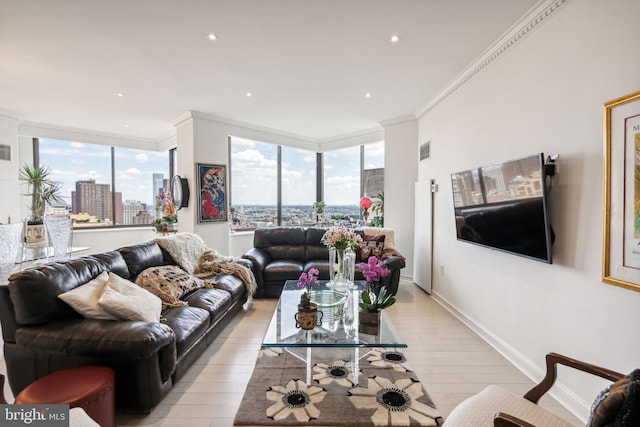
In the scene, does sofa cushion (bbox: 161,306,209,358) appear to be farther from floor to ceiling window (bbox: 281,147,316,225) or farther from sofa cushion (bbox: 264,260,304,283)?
floor to ceiling window (bbox: 281,147,316,225)

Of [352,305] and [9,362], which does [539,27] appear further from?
[9,362]

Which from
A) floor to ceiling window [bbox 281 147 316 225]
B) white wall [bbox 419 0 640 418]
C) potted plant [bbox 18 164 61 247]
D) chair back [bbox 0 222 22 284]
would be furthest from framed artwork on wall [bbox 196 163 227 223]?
white wall [bbox 419 0 640 418]

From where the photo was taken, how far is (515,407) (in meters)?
1.32

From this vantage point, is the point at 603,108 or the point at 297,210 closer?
the point at 603,108

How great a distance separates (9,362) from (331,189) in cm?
566

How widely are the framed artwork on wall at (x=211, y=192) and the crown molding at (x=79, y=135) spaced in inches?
107

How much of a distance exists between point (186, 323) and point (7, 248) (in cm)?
260

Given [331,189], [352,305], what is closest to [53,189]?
[331,189]

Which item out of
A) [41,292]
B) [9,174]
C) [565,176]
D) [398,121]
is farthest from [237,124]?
[565,176]

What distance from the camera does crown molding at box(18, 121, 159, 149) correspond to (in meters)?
5.36

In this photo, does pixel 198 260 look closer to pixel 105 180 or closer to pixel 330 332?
pixel 330 332

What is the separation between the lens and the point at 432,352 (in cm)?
264

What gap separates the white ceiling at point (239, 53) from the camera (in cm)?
225

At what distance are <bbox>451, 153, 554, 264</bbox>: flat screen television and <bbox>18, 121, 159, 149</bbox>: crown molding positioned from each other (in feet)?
22.1
